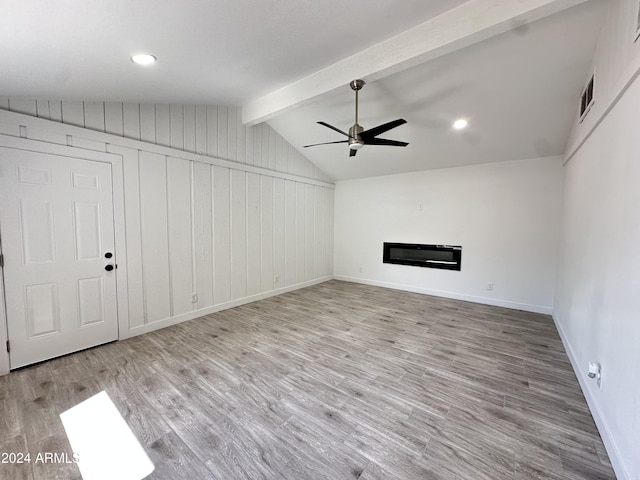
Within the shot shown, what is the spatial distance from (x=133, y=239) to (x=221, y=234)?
1.24 m

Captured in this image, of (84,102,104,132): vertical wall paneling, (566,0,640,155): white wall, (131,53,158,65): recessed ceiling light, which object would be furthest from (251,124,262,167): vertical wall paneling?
(566,0,640,155): white wall

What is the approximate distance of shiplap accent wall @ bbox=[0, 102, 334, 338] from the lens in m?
3.30

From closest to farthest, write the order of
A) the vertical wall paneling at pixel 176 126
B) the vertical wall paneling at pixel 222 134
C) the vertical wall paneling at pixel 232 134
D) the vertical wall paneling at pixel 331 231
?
the vertical wall paneling at pixel 176 126 → the vertical wall paneling at pixel 222 134 → the vertical wall paneling at pixel 232 134 → the vertical wall paneling at pixel 331 231

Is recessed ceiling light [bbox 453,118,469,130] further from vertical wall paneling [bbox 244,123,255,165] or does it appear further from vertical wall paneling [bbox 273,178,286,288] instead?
vertical wall paneling [bbox 244,123,255,165]

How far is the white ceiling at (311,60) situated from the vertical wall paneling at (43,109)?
0.96 ft

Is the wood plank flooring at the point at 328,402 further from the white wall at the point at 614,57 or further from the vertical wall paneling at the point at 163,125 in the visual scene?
the vertical wall paneling at the point at 163,125

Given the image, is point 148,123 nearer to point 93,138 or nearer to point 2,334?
point 93,138

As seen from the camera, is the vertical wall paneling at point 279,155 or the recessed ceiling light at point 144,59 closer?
the recessed ceiling light at point 144,59

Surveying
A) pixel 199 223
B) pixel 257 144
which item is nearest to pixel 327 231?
pixel 257 144

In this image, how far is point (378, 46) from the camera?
258cm

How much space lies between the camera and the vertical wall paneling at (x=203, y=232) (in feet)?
13.1

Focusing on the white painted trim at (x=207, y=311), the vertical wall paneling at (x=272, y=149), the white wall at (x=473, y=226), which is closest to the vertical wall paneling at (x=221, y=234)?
the white painted trim at (x=207, y=311)

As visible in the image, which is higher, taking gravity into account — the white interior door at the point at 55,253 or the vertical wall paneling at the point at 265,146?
the vertical wall paneling at the point at 265,146

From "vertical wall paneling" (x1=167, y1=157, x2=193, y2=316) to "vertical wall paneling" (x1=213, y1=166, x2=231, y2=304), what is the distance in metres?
0.42
